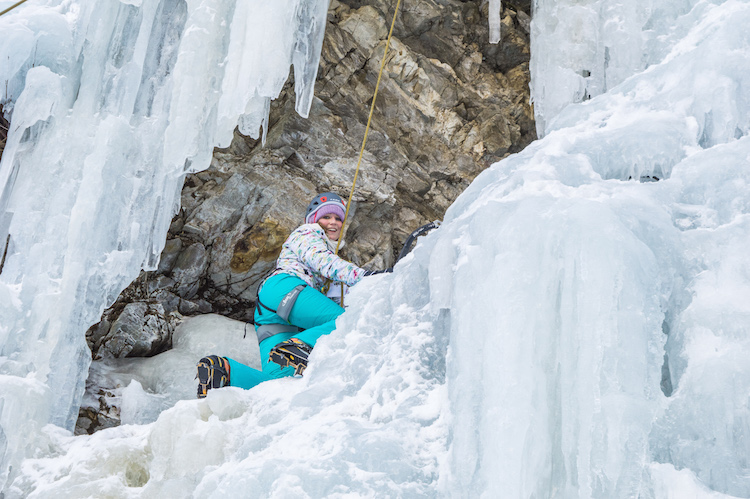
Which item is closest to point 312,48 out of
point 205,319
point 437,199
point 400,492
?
point 437,199

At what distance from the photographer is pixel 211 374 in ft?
10.2

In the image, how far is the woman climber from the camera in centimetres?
317

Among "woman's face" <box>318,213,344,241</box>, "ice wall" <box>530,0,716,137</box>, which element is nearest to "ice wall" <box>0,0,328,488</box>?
"woman's face" <box>318,213,344,241</box>

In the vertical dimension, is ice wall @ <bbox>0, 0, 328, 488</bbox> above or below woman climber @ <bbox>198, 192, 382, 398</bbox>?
above

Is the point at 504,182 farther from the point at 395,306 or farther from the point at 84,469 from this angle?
the point at 84,469

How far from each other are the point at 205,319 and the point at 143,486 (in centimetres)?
296

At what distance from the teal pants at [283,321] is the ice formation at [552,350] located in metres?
0.39

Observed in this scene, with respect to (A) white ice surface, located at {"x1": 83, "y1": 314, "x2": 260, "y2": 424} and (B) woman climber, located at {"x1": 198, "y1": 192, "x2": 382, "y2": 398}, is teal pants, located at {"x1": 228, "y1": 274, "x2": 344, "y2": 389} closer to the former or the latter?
(B) woman climber, located at {"x1": 198, "y1": 192, "x2": 382, "y2": 398}

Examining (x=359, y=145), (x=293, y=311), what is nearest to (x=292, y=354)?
(x=293, y=311)

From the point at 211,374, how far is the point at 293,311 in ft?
1.93

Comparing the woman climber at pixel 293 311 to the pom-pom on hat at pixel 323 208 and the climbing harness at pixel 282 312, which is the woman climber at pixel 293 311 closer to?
the climbing harness at pixel 282 312

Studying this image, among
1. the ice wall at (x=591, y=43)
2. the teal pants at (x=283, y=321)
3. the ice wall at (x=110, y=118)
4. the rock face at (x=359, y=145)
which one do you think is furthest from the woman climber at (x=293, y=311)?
the rock face at (x=359, y=145)

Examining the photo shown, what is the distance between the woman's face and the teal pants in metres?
0.63

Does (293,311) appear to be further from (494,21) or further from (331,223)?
(494,21)
